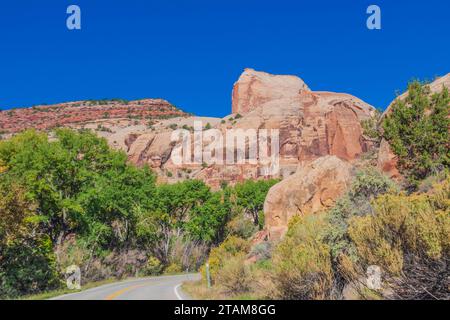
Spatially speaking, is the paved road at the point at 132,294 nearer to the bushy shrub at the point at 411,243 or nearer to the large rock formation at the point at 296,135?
the bushy shrub at the point at 411,243

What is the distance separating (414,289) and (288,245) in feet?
15.5

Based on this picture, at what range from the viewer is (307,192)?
25859 mm

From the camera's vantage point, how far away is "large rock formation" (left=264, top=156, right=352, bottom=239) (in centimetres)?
2511

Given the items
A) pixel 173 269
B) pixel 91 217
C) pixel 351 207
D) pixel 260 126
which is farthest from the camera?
pixel 260 126

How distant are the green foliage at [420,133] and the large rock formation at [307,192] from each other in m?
3.27

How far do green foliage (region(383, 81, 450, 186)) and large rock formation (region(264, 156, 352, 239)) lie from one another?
3269 mm

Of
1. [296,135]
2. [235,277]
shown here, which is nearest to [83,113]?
[296,135]

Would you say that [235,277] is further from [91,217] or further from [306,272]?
[91,217]

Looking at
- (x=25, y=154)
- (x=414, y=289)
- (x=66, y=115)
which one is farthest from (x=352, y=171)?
(x=66, y=115)

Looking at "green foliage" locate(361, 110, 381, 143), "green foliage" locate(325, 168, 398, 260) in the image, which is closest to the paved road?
"green foliage" locate(325, 168, 398, 260)

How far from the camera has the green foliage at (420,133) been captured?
22.6 meters

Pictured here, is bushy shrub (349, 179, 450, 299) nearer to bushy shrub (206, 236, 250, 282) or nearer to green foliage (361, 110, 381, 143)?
bushy shrub (206, 236, 250, 282)

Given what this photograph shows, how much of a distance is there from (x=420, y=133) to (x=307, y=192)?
6.96 meters

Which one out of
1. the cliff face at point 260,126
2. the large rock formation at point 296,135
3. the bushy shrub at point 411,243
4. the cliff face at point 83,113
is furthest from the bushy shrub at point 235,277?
the cliff face at point 83,113
